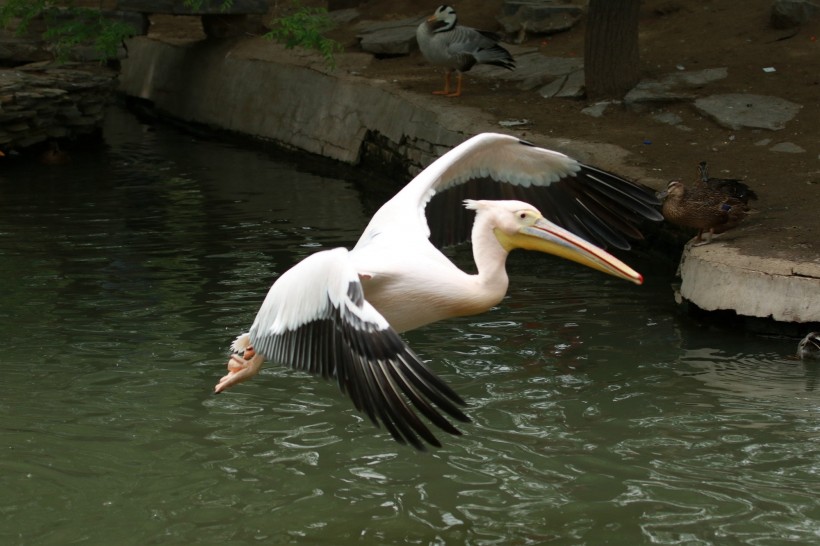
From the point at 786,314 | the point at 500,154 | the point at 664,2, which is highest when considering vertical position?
the point at 664,2

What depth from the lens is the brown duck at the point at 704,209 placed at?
6.16m

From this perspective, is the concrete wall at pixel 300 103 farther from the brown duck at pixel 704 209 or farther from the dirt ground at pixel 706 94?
the brown duck at pixel 704 209

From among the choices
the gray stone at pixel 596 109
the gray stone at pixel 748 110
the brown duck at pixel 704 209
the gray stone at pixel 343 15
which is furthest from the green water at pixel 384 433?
the gray stone at pixel 343 15

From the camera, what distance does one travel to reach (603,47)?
917 cm

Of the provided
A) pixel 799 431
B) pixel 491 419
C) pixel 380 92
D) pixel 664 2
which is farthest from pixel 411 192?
pixel 664 2

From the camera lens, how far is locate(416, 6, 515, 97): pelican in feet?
32.0

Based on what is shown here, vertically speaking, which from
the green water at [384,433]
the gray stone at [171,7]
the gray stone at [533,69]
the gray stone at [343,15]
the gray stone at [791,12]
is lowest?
the green water at [384,433]

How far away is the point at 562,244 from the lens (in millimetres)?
4234

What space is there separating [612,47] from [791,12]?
6.56 ft

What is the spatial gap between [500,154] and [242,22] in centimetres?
814

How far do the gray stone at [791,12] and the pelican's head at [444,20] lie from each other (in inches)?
115

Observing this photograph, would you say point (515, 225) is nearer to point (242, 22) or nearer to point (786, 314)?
point (786, 314)

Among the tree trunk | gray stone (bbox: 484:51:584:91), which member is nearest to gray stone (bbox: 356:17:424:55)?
gray stone (bbox: 484:51:584:91)

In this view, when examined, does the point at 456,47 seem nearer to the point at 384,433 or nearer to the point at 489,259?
the point at 384,433
